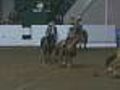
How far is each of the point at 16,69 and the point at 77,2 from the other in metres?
19.6

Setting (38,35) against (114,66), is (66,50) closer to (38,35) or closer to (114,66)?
(114,66)

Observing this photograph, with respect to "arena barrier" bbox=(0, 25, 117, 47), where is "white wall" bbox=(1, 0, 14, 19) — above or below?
above

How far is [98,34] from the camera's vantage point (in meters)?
32.8

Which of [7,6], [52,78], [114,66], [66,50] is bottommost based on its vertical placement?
[52,78]

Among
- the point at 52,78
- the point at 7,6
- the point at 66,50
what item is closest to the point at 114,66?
the point at 52,78

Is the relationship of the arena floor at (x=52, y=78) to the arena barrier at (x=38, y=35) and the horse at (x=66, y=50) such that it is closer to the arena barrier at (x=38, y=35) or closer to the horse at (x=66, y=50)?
the horse at (x=66, y=50)

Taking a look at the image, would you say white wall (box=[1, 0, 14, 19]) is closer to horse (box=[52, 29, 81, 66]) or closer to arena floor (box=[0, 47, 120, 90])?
arena floor (box=[0, 47, 120, 90])

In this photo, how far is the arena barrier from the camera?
3225 cm

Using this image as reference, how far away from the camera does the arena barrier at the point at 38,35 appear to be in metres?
32.2

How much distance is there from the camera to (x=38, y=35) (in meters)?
32.3

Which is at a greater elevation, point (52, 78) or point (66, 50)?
point (66, 50)

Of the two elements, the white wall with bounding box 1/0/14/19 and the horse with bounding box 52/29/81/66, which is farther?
the white wall with bounding box 1/0/14/19

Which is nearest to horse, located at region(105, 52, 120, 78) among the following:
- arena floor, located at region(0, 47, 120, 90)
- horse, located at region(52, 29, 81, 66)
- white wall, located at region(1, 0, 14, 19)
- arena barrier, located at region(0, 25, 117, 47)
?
arena floor, located at region(0, 47, 120, 90)

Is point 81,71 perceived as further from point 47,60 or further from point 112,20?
point 112,20
